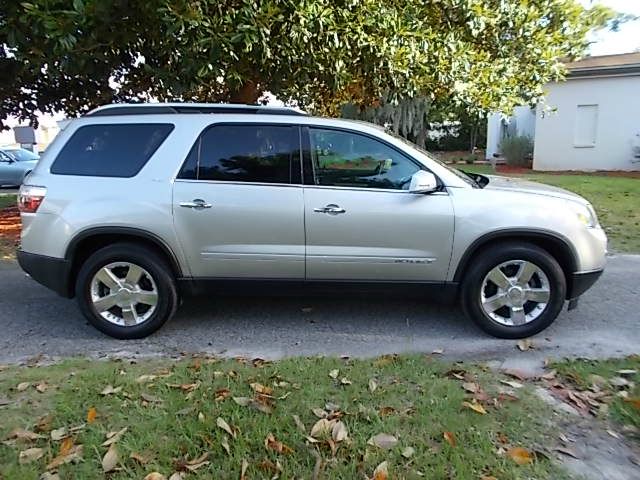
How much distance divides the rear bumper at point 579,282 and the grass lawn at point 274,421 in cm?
128

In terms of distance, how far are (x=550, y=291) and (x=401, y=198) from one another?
1458mm

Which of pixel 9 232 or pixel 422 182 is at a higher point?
pixel 422 182

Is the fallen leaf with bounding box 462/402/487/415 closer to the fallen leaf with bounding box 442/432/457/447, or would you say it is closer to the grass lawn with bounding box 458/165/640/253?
the fallen leaf with bounding box 442/432/457/447

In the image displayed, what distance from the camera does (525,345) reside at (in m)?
4.28

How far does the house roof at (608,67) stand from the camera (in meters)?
18.7

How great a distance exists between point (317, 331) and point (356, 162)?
4.96 feet

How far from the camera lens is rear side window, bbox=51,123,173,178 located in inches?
177

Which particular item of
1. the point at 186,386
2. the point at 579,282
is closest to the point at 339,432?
the point at 186,386

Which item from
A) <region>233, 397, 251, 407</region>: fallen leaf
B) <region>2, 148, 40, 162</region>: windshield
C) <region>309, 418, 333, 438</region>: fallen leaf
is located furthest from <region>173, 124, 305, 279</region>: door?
<region>2, 148, 40, 162</region>: windshield

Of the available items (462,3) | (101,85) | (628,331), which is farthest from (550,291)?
(101,85)

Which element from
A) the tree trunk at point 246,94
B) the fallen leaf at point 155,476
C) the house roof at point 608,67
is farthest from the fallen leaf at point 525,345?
the house roof at point 608,67

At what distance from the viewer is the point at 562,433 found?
2.97 m

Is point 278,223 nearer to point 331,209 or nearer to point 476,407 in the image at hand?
point 331,209

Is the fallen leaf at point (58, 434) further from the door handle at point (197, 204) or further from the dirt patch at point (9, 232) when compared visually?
the dirt patch at point (9, 232)
